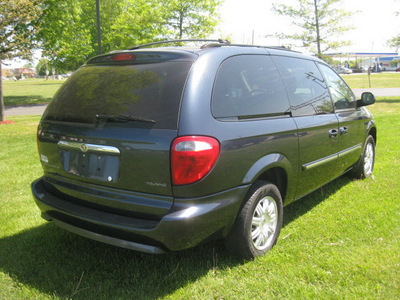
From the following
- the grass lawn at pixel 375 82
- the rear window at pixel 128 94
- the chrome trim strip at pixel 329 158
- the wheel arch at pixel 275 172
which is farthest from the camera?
the grass lawn at pixel 375 82

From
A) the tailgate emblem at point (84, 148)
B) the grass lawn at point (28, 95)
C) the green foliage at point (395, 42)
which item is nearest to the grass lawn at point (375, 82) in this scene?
the green foliage at point (395, 42)

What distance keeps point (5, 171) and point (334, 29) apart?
2573cm

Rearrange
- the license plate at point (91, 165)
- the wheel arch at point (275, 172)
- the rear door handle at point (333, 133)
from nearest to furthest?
the license plate at point (91, 165) → the wheel arch at point (275, 172) → the rear door handle at point (333, 133)

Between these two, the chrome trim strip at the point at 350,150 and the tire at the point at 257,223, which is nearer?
the tire at the point at 257,223

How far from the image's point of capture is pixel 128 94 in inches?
104

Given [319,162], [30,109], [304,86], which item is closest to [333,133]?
[319,162]

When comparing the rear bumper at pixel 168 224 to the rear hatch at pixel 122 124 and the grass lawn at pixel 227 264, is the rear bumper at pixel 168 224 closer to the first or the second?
the rear hatch at pixel 122 124

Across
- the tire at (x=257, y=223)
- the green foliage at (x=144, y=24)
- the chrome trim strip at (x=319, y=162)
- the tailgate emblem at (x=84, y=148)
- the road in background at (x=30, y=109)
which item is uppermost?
the green foliage at (x=144, y=24)

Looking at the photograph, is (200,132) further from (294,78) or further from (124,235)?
(294,78)

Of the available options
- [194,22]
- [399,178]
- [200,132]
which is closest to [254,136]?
[200,132]

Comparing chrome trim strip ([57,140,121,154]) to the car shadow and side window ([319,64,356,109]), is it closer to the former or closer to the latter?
the car shadow

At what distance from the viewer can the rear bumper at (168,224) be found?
7.89 feet

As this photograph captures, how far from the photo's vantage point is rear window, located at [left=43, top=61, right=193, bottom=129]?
2496 millimetres

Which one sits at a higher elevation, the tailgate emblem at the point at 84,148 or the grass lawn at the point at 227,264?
the tailgate emblem at the point at 84,148
